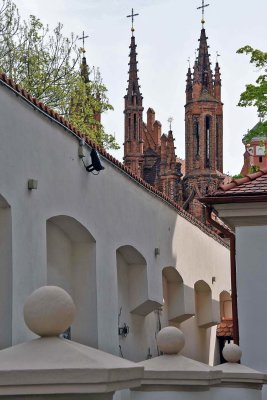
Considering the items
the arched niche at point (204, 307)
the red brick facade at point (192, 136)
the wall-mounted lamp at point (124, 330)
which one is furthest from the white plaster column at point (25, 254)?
the red brick facade at point (192, 136)

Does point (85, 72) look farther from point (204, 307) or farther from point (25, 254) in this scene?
point (25, 254)

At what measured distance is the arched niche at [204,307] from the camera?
855 inches

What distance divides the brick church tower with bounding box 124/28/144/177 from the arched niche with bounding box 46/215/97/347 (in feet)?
199

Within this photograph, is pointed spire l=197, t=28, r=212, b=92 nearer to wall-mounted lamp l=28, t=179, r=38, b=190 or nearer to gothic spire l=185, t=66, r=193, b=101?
gothic spire l=185, t=66, r=193, b=101

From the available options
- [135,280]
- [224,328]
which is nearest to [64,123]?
[135,280]

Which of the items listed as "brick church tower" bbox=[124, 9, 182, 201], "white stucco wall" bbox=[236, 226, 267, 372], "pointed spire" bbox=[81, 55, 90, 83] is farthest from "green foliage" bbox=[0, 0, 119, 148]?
"brick church tower" bbox=[124, 9, 182, 201]

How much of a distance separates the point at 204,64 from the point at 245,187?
6159 cm

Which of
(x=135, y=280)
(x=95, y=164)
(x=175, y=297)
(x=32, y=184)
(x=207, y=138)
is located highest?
(x=207, y=138)

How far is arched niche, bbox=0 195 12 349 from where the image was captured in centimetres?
1010

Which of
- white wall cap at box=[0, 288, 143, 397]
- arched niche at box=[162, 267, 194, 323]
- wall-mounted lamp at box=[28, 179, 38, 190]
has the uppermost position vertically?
wall-mounted lamp at box=[28, 179, 38, 190]

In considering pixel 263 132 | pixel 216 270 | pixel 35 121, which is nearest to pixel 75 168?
pixel 35 121

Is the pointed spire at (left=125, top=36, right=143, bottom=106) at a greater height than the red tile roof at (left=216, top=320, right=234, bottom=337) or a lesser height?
greater

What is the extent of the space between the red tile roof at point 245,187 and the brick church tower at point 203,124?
57959mm

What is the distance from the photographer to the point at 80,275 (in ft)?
43.0
